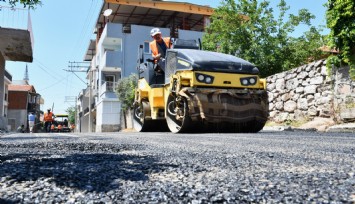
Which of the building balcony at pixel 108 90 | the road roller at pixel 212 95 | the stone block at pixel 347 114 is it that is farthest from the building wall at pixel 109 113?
the stone block at pixel 347 114

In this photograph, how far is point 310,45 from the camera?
65.7 feet

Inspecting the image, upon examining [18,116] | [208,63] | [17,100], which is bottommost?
[208,63]

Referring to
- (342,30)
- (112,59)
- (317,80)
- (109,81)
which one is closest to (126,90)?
(112,59)

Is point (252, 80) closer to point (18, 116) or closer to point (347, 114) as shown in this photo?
point (347, 114)

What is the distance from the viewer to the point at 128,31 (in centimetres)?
2927

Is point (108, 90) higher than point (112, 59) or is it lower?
lower

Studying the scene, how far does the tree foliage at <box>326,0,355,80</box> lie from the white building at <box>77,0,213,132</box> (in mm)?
17120

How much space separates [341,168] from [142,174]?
123cm

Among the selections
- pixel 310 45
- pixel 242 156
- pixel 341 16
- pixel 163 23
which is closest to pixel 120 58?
pixel 163 23

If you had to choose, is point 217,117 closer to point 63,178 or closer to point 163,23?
point 63,178

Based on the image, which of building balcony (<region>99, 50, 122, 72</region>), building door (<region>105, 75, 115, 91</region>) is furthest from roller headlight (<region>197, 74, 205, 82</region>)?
building door (<region>105, 75, 115, 91</region>)

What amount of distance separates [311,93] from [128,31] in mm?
19661

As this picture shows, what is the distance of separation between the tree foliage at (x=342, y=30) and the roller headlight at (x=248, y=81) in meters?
3.02

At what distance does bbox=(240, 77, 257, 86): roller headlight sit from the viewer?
8.42 meters
